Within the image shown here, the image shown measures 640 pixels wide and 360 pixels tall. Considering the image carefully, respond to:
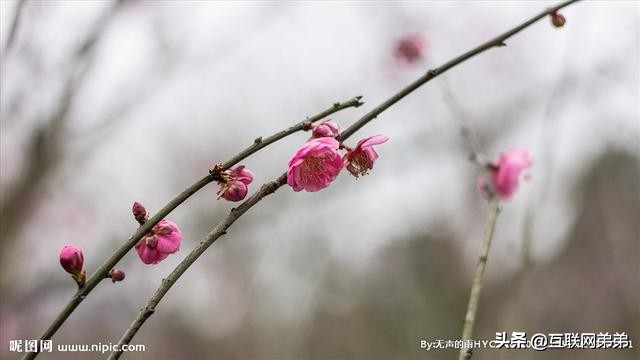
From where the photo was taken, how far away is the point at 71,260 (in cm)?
98

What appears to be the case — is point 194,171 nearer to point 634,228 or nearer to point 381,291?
point 381,291

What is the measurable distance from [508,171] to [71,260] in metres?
0.77

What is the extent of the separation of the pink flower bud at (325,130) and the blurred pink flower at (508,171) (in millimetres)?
308

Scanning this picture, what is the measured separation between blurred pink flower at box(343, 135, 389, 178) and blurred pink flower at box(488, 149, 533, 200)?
0.22 meters

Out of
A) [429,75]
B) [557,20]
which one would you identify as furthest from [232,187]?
[557,20]

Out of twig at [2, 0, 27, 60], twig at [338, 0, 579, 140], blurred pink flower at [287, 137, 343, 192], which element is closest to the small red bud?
blurred pink flower at [287, 137, 343, 192]

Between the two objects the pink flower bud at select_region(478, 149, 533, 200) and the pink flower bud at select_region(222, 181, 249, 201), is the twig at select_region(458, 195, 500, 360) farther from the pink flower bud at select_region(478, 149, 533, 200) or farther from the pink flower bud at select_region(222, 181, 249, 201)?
the pink flower bud at select_region(222, 181, 249, 201)

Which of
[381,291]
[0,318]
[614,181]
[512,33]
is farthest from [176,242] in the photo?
[381,291]

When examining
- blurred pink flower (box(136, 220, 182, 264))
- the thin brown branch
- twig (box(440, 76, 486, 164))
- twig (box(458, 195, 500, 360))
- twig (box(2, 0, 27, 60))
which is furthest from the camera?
the thin brown branch

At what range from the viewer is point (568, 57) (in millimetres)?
1786

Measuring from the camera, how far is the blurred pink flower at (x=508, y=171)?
1116mm

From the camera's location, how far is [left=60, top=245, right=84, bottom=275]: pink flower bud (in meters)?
0.98

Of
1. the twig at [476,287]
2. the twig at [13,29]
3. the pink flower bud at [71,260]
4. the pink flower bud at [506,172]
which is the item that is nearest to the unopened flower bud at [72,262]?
the pink flower bud at [71,260]

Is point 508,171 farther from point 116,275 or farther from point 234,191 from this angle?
point 116,275
